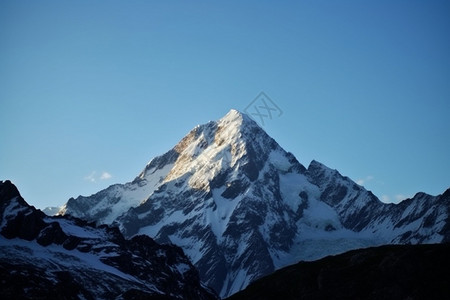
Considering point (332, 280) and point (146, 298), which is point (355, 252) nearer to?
point (332, 280)

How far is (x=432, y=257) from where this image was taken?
93.5 metres

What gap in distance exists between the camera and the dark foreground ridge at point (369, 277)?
8962 cm

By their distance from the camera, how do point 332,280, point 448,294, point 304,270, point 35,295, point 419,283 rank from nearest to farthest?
point 448,294 → point 419,283 → point 332,280 → point 304,270 → point 35,295

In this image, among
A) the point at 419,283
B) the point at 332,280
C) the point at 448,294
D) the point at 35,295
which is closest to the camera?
the point at 448,294

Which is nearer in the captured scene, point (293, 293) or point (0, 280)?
point (293, 293)

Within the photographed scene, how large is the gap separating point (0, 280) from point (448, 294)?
492 ft

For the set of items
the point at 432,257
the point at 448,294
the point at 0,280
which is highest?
the point at 0,280

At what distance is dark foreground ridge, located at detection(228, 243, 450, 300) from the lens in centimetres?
8962

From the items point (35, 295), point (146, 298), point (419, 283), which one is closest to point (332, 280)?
point (419, 283)

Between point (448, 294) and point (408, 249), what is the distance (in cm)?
1553

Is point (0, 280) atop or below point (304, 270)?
atop

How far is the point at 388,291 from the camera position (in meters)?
90.9

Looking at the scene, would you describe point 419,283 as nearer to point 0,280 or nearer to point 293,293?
point 293,293

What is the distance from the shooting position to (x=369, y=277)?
3762 inches
